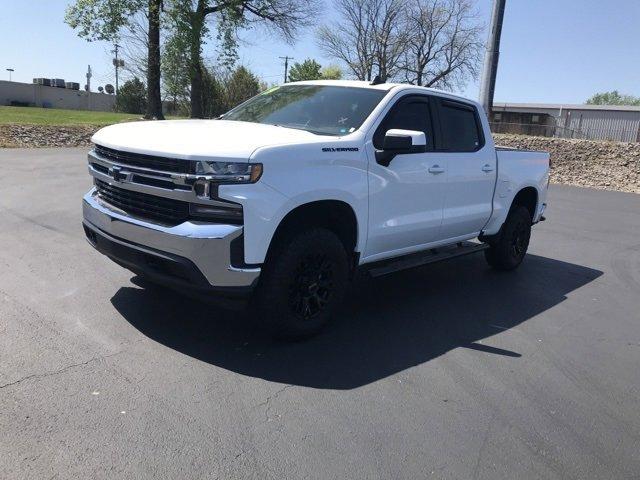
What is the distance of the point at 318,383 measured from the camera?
146 inches

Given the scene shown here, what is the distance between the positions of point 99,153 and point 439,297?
11.5 ft

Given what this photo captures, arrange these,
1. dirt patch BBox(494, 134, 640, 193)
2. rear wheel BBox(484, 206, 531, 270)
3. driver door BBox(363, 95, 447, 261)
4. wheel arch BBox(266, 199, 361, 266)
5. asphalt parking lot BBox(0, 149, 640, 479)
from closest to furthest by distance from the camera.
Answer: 1. asphalt parking lot BBox(0, 149, 640, 479)
2. wheel arch BBox(266, 199, 361, 266)
3. driver door BBox(363, 95, 447, 261)
4. rear wheel BBox(484, 206, 531, 270)
5. dirt patch BBox(494, 134, 640, 193)

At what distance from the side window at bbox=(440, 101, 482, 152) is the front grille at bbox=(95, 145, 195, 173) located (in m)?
2.89

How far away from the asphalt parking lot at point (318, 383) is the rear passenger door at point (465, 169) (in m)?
0.79

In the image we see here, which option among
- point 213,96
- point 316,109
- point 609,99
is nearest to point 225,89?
point 213,96

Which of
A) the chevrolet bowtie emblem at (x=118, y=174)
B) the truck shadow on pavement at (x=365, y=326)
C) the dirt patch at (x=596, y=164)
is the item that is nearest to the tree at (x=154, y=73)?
the dirt patch at (x=596, y=164)

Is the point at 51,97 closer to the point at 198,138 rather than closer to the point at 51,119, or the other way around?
the point at 51,119

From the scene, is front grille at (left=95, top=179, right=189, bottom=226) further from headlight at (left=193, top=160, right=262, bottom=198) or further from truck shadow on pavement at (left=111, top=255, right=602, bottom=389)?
truck shadow on pavement at (left=111, top=255, right=602, bottom=389)

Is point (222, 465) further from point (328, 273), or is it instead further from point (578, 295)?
point (578, 295)

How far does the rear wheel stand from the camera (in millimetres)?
6859

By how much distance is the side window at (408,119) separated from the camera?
477 centimetres

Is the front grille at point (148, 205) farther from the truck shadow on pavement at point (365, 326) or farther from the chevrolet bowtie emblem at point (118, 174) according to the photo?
the truck shadow on pavement at point (365, 326)

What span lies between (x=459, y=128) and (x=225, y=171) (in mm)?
3160

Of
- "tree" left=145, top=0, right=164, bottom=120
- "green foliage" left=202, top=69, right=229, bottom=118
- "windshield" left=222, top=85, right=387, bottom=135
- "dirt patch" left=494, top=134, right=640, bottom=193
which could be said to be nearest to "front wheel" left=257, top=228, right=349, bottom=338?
"windshield" left=222, top=85, right=387, bottom=135
